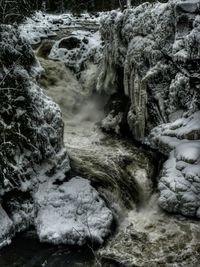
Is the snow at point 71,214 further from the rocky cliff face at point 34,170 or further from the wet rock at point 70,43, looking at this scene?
the wet rock at point 70,43

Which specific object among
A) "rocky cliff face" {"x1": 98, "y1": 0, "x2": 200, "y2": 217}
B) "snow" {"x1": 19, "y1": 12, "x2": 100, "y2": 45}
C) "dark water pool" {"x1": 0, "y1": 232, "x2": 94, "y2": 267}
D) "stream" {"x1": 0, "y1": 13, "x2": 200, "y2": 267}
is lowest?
"dark water pool" {"x1": 0, "y1": 232, "x2": 94, "y2": 267}

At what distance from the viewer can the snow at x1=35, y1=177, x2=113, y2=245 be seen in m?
8.59

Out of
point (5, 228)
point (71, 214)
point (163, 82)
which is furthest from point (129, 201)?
point (163, 82)

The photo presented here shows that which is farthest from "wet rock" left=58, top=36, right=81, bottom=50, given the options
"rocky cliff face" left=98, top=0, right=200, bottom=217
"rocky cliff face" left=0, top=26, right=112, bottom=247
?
"rocky cliff face" left=0, top=26, right=112, bottom=247

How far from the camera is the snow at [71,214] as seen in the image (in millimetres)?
8586

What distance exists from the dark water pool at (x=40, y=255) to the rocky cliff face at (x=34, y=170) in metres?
0.16

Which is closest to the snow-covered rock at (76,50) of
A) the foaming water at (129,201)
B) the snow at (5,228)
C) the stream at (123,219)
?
the foaming water at (129,201)

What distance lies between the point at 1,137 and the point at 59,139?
1424 millimetres

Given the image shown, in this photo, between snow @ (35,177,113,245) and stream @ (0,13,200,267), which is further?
snow @ (35,177,113,245)

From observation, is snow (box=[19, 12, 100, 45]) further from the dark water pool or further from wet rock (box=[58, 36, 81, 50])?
the dark water pool

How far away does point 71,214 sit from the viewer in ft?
29.7

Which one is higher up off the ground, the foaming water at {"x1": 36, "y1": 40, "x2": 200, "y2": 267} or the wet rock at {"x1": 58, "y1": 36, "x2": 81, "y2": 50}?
the wet rock at {"x1": 58, "y1": 36, "x2": 81, "y2": 50}

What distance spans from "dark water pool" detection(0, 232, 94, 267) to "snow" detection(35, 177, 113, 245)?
0.17 metres

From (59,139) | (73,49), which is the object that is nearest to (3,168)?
(59,139)
